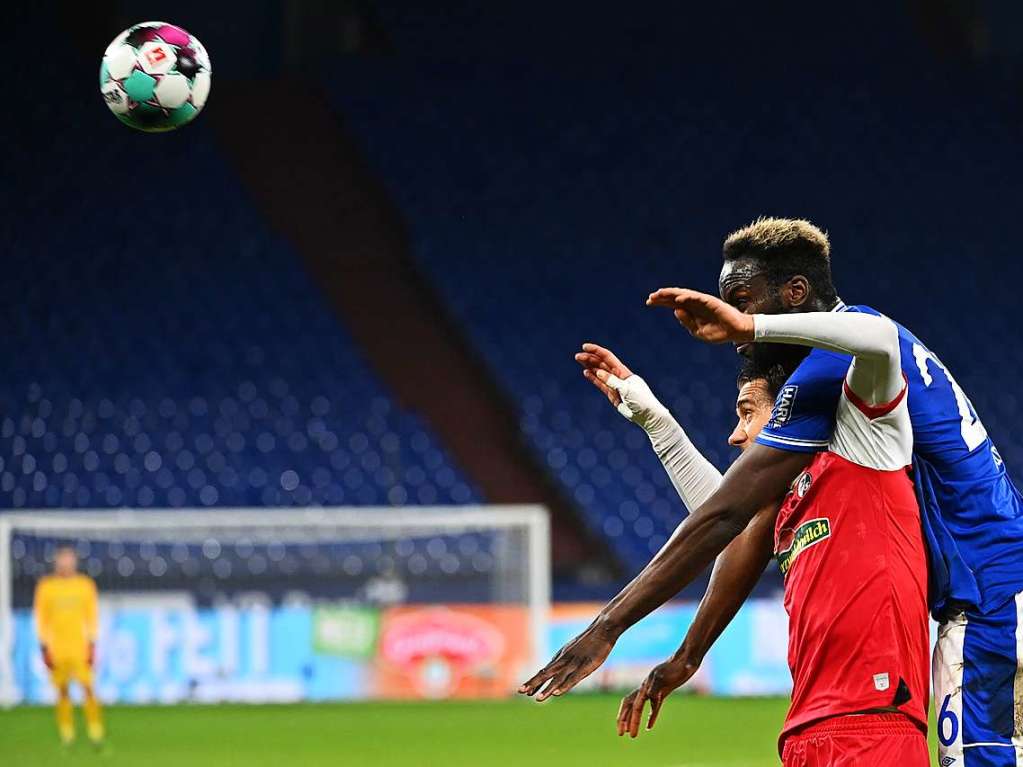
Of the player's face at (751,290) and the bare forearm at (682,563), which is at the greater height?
the player's face at (751,290)

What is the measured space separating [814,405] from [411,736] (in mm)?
9930


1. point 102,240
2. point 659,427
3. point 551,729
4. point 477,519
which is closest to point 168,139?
point 102,240

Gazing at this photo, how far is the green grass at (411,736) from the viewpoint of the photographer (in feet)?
35.1

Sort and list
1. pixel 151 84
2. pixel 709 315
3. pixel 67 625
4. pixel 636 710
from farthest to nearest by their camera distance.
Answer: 1. pixel 67 625
2. pixel 151 84
3. pixel 636 710
4. pixel 709 315

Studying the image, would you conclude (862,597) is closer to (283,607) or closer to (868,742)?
(868,742)

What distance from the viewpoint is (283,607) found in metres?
16.7

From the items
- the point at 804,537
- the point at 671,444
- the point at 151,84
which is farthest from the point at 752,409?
the point at 151,84

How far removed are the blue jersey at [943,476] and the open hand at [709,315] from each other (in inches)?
13.4

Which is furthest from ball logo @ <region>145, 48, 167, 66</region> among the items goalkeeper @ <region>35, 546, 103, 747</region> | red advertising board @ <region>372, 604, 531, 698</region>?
red advertising board @ <region>372, 604, 531, 698</region>

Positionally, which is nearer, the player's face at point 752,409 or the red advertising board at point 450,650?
the player's face at point 752,409

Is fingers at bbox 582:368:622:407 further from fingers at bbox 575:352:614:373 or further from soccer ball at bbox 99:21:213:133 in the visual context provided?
soccer ball at bbox 99:21:213:133

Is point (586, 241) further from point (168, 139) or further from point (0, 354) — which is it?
point (0, 354)

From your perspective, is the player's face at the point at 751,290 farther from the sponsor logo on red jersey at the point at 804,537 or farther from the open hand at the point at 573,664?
the open hand at the point at 573,664

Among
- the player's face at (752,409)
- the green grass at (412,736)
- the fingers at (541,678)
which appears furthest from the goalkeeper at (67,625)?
the fingers at (541,678)
